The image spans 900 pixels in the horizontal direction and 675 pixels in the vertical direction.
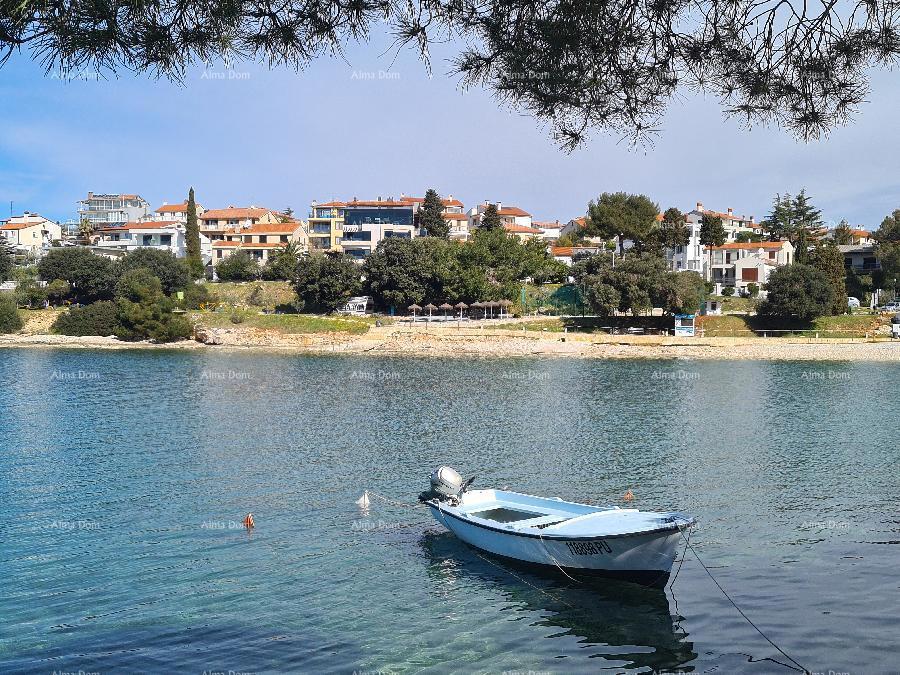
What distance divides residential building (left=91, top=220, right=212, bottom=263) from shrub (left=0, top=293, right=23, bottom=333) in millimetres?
35538

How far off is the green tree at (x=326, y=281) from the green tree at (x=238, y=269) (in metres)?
15.9

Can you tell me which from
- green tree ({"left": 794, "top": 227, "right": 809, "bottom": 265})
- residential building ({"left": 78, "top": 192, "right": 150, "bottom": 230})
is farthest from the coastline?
residential building ({"left": 78, "top": 192, "right": 150, "bottom": 230})

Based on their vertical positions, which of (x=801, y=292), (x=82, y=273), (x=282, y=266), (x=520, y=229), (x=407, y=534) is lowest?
(x=407, y=534)

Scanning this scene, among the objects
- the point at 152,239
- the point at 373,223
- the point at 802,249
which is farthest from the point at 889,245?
the point at 152,239

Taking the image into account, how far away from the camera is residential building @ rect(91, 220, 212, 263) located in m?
133

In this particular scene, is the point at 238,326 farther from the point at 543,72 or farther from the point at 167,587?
the point at 543,72

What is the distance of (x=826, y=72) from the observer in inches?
395

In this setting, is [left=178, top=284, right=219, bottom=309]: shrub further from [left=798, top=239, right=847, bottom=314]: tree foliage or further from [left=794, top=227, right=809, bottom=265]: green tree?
[left=798, top=239, right=847, bottom=314]: tree foliage

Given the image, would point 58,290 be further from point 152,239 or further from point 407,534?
point 407,534

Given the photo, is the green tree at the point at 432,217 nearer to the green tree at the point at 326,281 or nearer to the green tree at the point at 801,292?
the green tree at the point at 326,281

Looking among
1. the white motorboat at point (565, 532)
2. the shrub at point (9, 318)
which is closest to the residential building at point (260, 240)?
the shrub at point (9, 318)

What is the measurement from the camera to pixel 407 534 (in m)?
22.5

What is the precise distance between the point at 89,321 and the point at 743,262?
284 feet

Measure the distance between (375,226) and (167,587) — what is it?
11271cm
